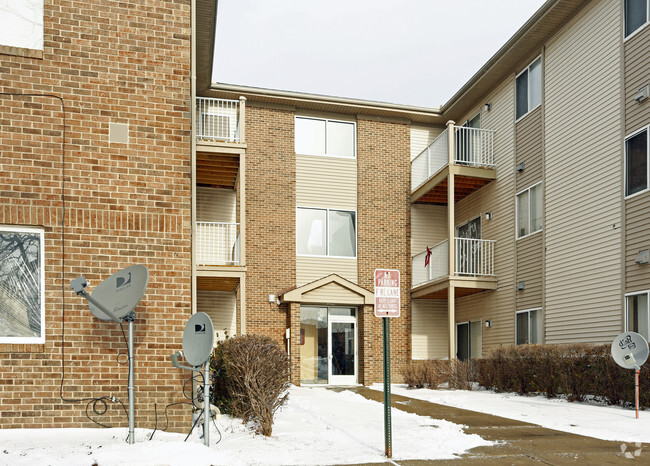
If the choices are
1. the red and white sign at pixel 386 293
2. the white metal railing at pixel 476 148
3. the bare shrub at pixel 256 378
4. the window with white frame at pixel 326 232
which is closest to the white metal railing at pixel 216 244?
the window with white frame at pixel 326 232

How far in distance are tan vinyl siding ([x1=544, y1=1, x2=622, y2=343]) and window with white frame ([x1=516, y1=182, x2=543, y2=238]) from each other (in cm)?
55

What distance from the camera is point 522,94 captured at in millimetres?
18172

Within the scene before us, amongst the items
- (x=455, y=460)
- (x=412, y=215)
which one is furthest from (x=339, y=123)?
(x=455, y=460)

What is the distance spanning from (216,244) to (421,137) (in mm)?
8037

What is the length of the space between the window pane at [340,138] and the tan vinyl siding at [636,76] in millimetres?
9287

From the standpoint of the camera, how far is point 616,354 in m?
11.2

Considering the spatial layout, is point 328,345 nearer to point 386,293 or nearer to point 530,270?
point 530,270

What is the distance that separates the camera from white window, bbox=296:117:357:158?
68.1 feet

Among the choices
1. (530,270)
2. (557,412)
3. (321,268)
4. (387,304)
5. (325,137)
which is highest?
(325,137)

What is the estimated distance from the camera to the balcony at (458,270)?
1866 cm

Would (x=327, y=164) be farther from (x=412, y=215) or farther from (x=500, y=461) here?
(x=500, y=461)

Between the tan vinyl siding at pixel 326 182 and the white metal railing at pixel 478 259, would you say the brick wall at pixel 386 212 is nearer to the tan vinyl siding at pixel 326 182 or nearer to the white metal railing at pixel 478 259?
the tan vinyl siding at pixel 326 182

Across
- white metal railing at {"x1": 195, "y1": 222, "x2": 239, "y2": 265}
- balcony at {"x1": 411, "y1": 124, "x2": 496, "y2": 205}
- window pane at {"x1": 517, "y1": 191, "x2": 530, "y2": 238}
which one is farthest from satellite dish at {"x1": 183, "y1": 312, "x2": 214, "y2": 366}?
balcony at {"x1": 411, "y1": 124, "x2": 496, "y2": 205}

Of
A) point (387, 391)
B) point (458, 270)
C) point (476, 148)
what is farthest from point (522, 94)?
point (387, 391)
